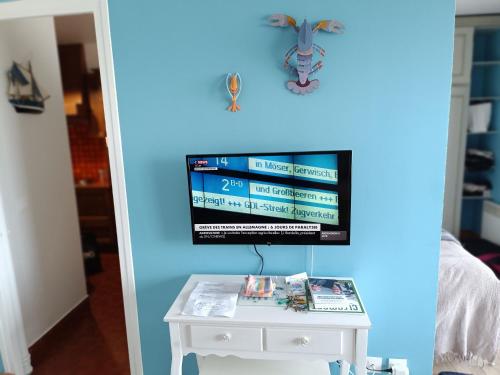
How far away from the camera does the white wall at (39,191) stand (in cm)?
222

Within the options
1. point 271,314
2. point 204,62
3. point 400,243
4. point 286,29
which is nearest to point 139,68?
point 204,62

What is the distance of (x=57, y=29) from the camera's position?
12.1ft

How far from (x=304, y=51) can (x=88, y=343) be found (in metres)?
2.50

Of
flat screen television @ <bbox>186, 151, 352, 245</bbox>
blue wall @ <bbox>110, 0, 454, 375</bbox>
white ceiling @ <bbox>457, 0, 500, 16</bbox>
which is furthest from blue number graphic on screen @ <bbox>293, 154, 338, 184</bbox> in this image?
white ceiling @ <bbox>457, 0, 500, 16</bbox>

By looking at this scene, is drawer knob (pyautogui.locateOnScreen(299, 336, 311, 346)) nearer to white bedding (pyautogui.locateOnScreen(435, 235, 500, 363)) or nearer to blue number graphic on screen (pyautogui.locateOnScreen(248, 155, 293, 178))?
blue number graphic on screen (pyautogui.locateOnScreen(248, 155, 293, 178))

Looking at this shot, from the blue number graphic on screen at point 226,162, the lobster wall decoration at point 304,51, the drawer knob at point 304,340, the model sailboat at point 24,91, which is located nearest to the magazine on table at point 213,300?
the drawer knob at point 304,340

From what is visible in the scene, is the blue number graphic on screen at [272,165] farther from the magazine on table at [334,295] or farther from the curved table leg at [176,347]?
the curved table leg at [176,347]

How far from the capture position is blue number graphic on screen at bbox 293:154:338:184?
160cm

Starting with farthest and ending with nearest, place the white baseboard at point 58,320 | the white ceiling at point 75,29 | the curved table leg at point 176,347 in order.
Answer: the white ceiling at point 75,29 < the white baseboard at point 58,320 < the curved table leg at point 176,347

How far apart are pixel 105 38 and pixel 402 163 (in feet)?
5.28

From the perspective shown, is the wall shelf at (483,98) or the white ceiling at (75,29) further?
the wall shelf at (483,98)

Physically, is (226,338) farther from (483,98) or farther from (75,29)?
(483,98)

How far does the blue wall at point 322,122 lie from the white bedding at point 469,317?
41 centimetres

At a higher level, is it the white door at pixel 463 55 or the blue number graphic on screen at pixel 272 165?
the white door at pixel 463 55
